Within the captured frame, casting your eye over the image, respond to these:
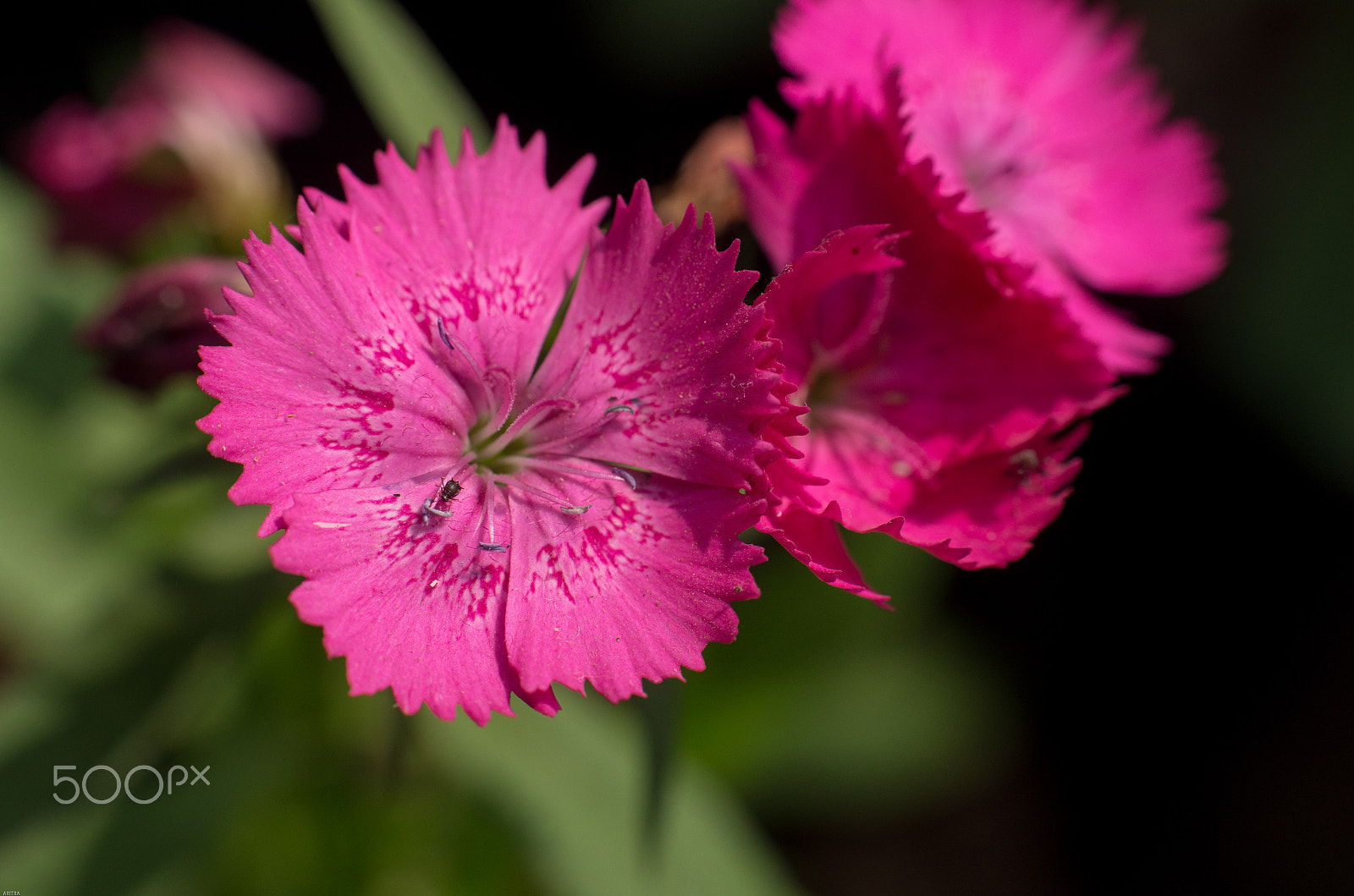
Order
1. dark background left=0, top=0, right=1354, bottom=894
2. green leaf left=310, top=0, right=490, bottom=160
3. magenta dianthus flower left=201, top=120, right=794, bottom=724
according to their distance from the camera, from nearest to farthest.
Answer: magenta dianthus flower left=201, top=120, right=794, bottom=724 < green leaf left=310, top=0, right=490, bottom=160 < dark background left=0, top=0, right=1354, bottom=894

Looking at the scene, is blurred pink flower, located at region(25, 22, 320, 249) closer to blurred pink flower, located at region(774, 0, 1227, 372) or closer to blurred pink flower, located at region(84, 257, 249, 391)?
blurred pink flower, located at region(84, 257, 249, 391)

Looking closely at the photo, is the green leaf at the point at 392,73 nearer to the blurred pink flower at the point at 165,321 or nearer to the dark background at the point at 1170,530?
the blurred pink flower at the point at 165,321

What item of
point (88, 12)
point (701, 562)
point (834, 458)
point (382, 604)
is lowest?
point (382, 604)

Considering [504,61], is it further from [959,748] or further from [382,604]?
[382,604]

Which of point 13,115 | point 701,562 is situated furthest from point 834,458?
point 13,115

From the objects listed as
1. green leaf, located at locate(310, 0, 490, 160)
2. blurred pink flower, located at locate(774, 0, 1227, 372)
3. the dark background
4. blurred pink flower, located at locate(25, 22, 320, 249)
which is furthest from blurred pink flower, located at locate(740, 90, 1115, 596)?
the dark background

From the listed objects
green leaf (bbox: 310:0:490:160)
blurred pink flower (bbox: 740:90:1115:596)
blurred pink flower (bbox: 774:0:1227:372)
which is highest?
blurred pink flower (bbox: 774:0:1227:372)

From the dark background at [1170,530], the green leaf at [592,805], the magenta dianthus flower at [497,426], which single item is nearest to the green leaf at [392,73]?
the magenta dianthus flower at [497,426]
